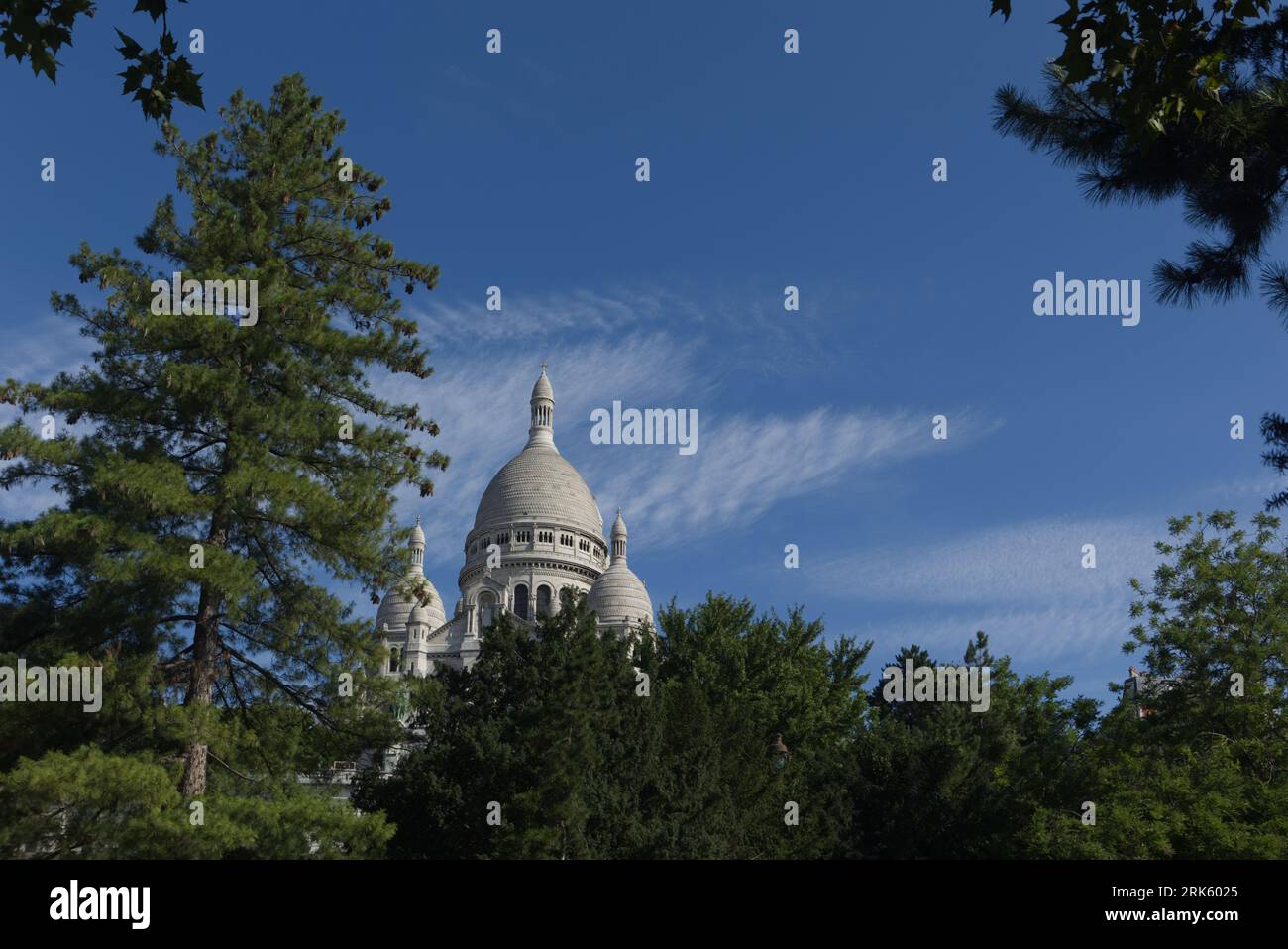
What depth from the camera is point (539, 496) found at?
375 ft

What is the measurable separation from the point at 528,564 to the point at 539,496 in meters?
7.05

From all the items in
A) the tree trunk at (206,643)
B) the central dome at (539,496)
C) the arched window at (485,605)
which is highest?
the central dome at (539,496)

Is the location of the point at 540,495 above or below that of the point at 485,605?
above

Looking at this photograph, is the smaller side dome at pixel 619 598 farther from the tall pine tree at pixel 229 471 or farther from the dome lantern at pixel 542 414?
the tall pine tree at pixel 229 471

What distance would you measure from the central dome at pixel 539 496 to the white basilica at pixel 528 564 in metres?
0.09

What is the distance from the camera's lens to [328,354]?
23609 mm

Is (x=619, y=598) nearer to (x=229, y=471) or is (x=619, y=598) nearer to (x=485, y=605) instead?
(x=485, y=605)

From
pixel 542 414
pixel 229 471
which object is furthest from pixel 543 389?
pixel 229 471

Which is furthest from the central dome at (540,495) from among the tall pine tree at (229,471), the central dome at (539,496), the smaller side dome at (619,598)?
the tall pine tree at (229,471)

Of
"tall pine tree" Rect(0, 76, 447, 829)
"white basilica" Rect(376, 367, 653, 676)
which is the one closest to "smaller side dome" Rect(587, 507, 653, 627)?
"white basilica" Rect(376, 367, 653, 676)

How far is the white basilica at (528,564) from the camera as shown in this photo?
102 meters

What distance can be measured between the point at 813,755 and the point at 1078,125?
3300 centimetres
